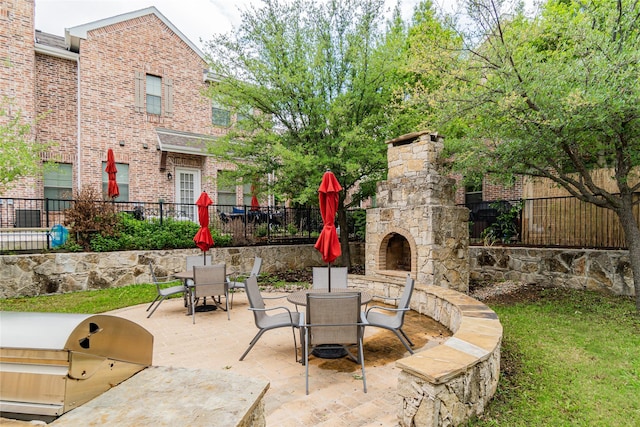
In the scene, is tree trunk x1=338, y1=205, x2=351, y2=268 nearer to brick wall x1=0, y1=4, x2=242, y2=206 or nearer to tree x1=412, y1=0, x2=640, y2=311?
tree x1=412, y1=0, x2=640, y2=311

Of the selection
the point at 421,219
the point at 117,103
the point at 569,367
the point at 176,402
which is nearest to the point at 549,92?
the point at 421,219

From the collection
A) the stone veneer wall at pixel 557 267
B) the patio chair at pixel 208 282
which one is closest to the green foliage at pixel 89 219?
the patio chair at pixel 208 282

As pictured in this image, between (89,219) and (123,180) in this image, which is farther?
(123,180)

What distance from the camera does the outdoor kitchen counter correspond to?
129 cm

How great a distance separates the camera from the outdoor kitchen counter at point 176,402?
1288 millimetres

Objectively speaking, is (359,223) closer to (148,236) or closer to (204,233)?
(204,233)

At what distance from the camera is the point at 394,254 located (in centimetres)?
898

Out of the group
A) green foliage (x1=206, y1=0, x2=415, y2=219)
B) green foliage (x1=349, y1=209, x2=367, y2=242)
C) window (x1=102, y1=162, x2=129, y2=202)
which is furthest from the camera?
green foliage (x1=349, y1=209, x2=367, y2=242)

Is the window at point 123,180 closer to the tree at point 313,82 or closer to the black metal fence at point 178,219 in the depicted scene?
the black metal fence at point 178,219

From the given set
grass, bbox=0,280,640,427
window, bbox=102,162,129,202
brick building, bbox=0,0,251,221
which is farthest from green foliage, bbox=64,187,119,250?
window, bbox=102,162,129,202

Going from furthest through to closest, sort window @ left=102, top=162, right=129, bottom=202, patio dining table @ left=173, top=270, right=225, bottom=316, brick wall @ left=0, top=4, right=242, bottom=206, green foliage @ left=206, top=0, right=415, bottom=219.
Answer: window @ left=102, top=162, right=129, bottom=202
brick wall @ left=0, top=4, right=242, bottom=206
green foliage @ left=206, top=0, right=415, bottom=219
patio dining table @ left=173, top=270, right=225, bottom=316

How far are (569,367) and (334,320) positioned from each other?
9.55ft

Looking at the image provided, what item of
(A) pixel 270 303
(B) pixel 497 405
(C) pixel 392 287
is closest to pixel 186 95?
(A) pixel 270 303

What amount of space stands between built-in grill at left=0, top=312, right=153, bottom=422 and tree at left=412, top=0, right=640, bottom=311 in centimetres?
603
